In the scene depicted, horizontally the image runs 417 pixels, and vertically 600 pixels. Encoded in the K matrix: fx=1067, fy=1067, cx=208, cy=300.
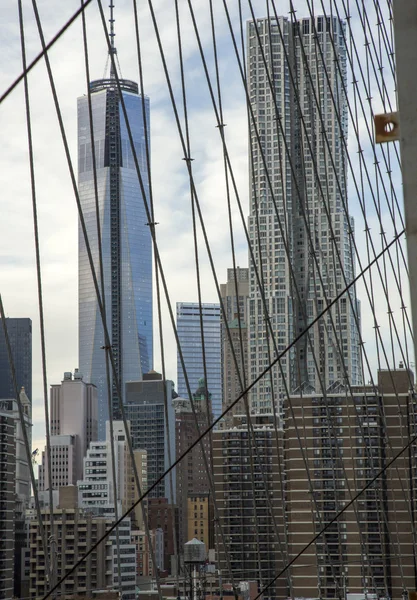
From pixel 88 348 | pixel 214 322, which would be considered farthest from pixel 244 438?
pixel 214 322

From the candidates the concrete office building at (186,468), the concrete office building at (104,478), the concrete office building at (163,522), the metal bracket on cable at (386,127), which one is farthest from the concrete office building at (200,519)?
the metal bracket on cable at (386,127)

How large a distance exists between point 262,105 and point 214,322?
51.1m

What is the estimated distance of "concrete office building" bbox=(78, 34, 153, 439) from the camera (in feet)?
303

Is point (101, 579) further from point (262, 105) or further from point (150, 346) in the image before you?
point (150, 346)

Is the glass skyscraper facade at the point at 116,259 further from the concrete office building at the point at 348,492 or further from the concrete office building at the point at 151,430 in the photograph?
the concrete office building at the point at 348,492

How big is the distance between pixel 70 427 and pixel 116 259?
21101mm

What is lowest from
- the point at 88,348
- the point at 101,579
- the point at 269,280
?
the point at 101,579

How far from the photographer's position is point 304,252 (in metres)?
50.5

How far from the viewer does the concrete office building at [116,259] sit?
92.3 m

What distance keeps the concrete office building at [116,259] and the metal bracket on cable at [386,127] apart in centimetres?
8824

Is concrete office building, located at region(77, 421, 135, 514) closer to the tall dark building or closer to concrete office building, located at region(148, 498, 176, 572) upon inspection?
concrete office building, located at region(148, 498, 176, 572)

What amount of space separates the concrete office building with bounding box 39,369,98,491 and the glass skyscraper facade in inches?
263

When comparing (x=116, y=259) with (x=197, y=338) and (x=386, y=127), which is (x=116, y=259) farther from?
(x=386, y=127)

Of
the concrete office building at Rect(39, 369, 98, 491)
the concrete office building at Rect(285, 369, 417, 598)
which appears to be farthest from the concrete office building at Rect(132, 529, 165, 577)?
the concrete office building at Rect(39, 369, 98, 491)
